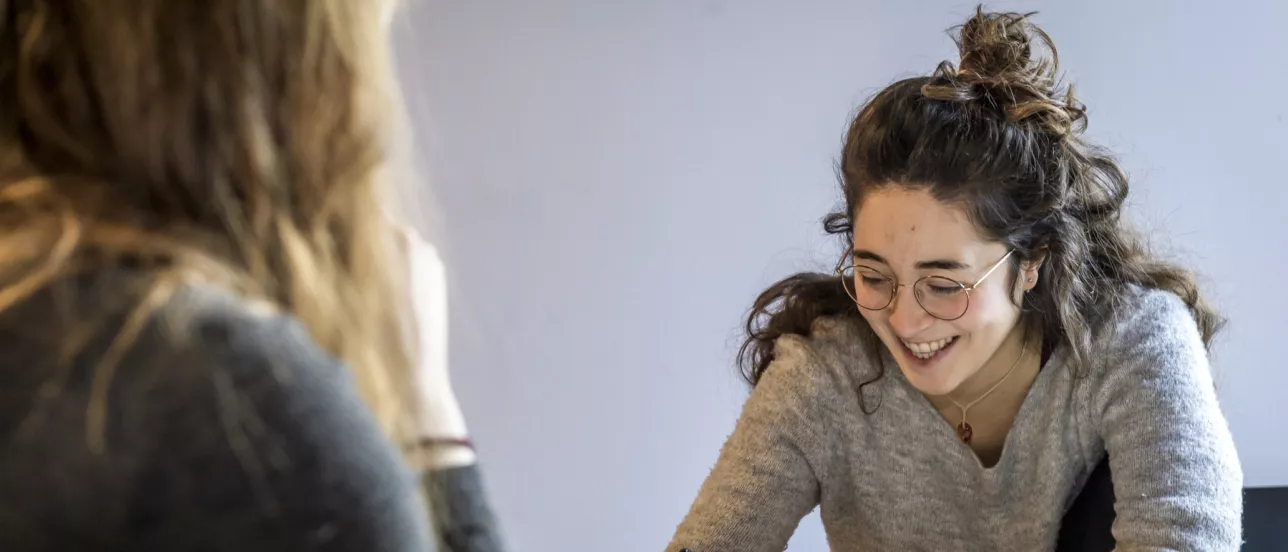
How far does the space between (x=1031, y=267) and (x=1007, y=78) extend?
232 millimetres

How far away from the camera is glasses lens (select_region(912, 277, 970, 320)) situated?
51.0 inches

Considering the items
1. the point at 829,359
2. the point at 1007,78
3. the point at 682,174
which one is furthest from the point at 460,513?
the point at 682,174

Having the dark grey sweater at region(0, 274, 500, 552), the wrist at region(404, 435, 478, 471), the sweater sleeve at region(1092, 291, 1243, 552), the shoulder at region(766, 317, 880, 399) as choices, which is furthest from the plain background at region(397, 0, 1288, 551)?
the dark grey sweater at region(0, 274, 500, 552)

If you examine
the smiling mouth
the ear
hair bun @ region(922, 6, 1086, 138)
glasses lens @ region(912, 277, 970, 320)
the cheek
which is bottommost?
the smiling mouth

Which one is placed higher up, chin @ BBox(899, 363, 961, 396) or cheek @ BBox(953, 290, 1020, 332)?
cheek @ BBox(953, 290, 1020, 332)

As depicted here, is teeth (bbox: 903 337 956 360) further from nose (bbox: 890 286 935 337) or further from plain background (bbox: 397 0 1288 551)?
plain background (bbox: 397 0 1288 551)

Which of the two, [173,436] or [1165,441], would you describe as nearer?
[173,436]

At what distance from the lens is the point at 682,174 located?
2.09 meters

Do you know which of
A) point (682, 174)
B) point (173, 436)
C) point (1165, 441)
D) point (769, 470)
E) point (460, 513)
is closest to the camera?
point (173, 436)

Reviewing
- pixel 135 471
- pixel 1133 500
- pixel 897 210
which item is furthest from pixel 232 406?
pixel 1133 500

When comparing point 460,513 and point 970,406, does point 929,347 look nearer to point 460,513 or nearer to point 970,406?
point 970,406

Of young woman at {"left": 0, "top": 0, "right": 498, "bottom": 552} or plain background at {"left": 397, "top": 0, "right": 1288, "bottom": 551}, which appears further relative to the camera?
plain background at {"left": 397, "top": 0, "right": 1288, "bottom": 551}

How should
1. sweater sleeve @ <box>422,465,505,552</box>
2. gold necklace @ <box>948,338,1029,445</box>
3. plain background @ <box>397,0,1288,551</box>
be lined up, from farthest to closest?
1. plain background @ <box>397,0,1288,551</box>
2. gold necklace @ <box>948,338,1029,445</box>
3. sweater sleeve @ <box>422,465,505,552</box>

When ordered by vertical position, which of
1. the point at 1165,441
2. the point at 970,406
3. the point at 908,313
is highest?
the point at 908,313
